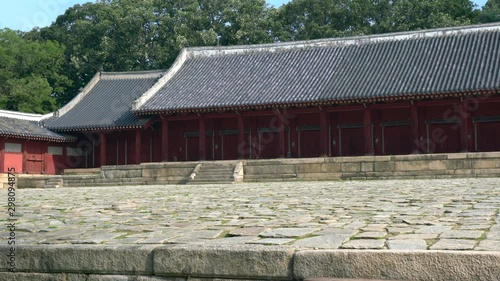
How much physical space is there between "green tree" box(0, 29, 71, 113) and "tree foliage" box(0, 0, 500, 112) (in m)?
0.12

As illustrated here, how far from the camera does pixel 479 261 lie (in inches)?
140

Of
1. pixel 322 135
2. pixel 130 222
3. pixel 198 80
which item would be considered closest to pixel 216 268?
pixel 130 222

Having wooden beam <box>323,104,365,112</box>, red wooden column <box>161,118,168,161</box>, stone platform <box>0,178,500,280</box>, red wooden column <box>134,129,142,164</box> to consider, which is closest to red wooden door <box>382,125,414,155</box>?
wooden beam <box>323,104,365,112</box>

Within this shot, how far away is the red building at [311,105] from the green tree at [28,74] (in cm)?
936

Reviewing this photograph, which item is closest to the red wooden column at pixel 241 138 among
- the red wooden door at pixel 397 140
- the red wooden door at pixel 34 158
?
the red wooden door at pixel 397 140

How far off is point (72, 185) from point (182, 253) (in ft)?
76.0

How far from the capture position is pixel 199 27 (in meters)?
52.6

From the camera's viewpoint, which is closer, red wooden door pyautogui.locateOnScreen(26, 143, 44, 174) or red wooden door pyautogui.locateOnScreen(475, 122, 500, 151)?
red wooden door pyautogui.locateOnScreen(475, 122, 500, 151)

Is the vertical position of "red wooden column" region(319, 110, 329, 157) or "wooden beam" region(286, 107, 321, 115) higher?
"wooden beam" region(286, 107, 321, 115)

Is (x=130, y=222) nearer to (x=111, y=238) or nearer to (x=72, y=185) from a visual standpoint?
(x=111, y=238)

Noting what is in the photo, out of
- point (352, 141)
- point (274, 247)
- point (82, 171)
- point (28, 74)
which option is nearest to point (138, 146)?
point (82, 171)

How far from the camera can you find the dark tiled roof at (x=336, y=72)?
24688mm

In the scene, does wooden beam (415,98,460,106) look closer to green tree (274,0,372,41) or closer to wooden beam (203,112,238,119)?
wooden beam (203,112,238,119)

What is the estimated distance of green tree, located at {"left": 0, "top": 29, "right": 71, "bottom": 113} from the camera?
42375mm
